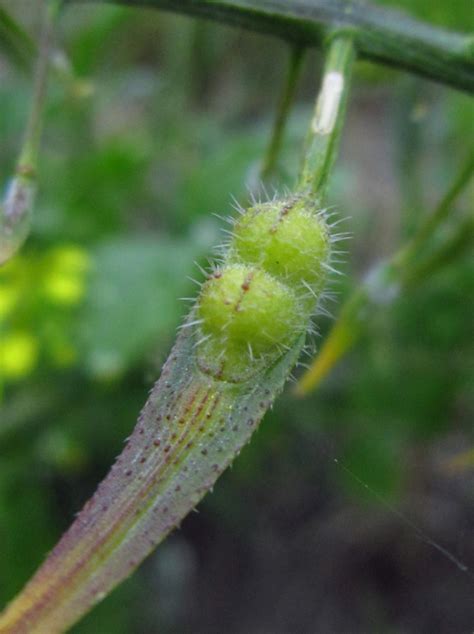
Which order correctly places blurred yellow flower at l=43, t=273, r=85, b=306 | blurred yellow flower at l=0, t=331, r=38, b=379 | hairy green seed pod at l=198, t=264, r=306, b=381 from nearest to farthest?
1. hairy green seed pod at l=198, t=264, r=306, b=381
2. blurred yellow flower at l=0, t=331, r=38, b=379
3. blurred yellow flower at l=43, t=273, r=85, b=306

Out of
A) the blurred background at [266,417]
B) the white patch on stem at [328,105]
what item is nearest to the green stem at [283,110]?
the white patch on stem at [328,105]

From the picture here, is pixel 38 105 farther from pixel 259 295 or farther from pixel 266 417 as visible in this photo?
pixel 266 417

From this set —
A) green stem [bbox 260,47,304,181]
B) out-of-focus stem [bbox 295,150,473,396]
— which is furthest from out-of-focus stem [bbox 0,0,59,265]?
out-of-focus stem [bbox 295,150,473,396]

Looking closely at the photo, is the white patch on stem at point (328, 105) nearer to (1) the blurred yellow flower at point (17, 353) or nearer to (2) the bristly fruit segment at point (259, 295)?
(2) the bristly fruit segment at point (259, 295)

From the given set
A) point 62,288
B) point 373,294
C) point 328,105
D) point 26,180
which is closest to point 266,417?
point 62,288

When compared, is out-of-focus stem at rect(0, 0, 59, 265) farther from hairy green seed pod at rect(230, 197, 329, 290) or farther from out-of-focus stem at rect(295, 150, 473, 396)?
out-of-focus stem at rect(295, 150, 473, 396)

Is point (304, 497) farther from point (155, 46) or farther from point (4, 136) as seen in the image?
point (155, 46)
